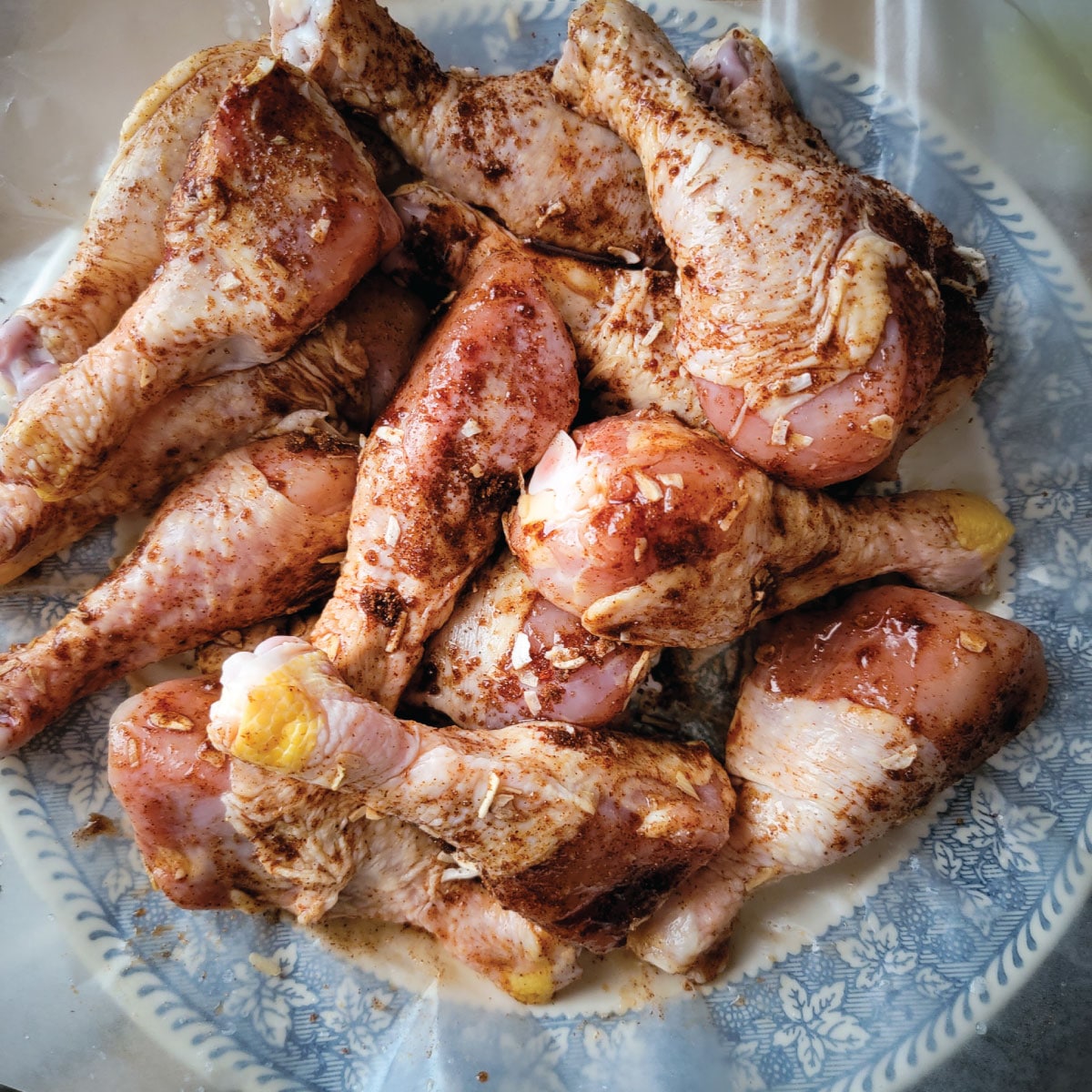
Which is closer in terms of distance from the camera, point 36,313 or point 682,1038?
point 36,313

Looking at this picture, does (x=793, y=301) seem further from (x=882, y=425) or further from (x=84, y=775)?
(x=84, y=775)

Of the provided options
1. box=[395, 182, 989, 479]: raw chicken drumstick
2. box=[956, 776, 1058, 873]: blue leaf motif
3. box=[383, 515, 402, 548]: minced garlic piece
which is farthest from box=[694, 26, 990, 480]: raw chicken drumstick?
box=[383, 515, 402, 548]: minced garlic piece

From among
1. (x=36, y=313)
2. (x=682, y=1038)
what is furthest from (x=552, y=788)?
(x=36, y=313)

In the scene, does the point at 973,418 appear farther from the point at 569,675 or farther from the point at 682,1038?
the point at 682,1038

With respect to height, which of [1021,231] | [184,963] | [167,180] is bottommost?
[184,963]

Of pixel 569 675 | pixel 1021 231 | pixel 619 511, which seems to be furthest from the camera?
pixel 1021 231

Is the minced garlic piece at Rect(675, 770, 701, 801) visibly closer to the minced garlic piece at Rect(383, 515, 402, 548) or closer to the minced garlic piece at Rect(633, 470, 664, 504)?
the minced garlic piece at Rect(633, 470, 664, 504)
